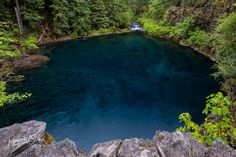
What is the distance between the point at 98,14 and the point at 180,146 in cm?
3375

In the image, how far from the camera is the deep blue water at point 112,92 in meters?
12.5

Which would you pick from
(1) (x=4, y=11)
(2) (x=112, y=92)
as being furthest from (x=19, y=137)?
(1) (x=4, y=11)

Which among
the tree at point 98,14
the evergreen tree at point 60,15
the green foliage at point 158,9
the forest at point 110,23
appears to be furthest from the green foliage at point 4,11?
the green foliage at point 158,9

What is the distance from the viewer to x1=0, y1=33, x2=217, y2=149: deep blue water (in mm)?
12469

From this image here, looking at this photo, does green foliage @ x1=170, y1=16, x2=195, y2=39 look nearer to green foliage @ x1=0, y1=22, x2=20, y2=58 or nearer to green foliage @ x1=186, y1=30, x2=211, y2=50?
green foliage @ x1=186, y1=30, x2=211, y2=50

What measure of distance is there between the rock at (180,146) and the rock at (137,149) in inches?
8.8

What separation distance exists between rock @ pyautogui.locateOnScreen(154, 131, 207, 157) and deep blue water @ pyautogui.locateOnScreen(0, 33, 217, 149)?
21.6ft

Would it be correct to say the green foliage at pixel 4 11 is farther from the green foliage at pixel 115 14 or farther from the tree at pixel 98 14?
the green foliage at pixel 115 14

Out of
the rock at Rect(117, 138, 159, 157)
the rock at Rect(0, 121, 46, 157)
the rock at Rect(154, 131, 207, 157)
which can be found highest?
the rock at Rect(154, 131, 207, 157)

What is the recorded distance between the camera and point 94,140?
37.5 feet

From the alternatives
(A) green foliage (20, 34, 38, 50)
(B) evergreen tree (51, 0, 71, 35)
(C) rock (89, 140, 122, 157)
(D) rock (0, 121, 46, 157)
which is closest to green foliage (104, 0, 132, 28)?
(B) evergreen tree (51, 0, 71, 35)

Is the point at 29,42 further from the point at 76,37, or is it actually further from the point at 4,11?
the point at 76,37

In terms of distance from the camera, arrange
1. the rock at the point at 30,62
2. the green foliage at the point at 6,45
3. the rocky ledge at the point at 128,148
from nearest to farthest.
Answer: the rocky ledge at the point at 128,148 → the green foliage at the point at 6,45 → the rock at the point at 30,62

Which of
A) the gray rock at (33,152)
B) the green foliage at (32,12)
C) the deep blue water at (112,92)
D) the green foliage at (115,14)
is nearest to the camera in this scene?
the gray rock at (33,152)
